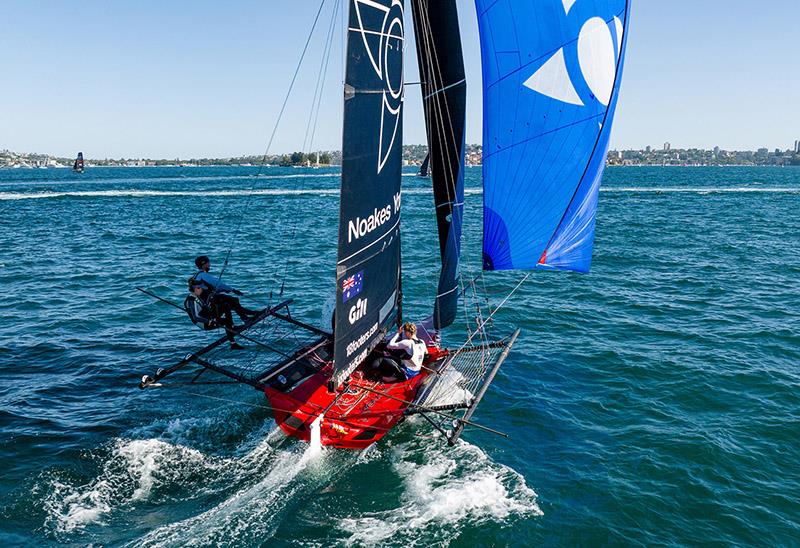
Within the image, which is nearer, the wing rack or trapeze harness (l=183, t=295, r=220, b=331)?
the wing rack

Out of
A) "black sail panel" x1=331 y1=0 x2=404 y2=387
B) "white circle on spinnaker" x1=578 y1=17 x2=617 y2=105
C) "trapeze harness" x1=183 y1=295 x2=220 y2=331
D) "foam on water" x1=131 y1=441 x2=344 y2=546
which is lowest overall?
"foam on water" x1=131 y1=441 x2=344 y2=546

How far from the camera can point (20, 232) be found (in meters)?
35.0

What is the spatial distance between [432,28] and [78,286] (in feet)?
59.0

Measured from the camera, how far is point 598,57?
9625 mm

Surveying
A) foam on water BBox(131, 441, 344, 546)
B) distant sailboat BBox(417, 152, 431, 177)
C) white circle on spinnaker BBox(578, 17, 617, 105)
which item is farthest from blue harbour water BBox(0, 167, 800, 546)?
white circle on spinnaker BBox(578, 17, 617, 105)

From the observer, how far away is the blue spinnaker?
939 cm

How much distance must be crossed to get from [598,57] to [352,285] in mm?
5720

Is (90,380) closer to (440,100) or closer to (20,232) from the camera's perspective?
(440,100)

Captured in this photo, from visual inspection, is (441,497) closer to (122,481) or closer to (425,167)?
(122,481)

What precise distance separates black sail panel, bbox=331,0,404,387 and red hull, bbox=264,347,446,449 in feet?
4.28

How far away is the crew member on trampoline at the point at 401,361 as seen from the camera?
10695 mm

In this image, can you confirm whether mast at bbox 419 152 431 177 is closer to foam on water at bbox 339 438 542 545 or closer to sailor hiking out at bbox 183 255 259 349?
sailor hiking out at bbox 183 255 259 349

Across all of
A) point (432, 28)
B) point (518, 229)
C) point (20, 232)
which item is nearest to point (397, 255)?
point (518, 229)

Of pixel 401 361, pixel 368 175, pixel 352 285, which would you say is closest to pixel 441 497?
pixel 401 361
